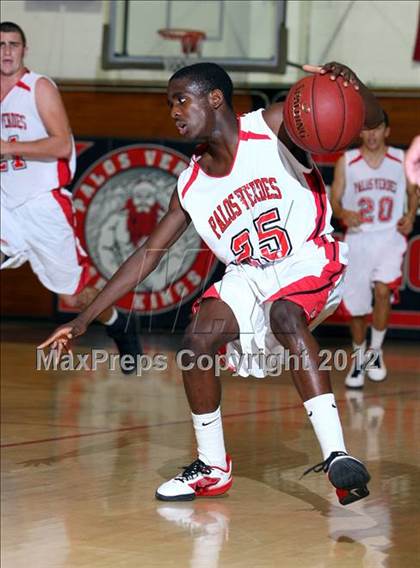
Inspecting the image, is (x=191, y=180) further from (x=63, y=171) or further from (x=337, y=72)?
(x=63, y=171)

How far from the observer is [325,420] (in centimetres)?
477

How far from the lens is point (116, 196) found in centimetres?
1197

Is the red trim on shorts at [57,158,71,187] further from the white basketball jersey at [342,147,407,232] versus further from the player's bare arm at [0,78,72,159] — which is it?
→ the white basketball jersey at [342,147,407,232]

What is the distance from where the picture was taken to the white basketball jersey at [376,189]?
9953 mm

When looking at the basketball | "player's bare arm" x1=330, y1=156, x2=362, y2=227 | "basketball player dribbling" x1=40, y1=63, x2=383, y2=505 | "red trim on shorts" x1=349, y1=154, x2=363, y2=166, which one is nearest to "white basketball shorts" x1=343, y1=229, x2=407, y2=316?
"player's bare arm" x1=330, y1=156, x2=362, y2=227

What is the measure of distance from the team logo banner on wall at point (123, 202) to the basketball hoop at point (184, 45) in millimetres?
1468

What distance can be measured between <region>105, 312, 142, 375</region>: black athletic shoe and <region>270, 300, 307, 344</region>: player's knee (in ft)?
11.2

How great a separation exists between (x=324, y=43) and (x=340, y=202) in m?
4.10

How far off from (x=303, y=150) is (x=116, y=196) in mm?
6982

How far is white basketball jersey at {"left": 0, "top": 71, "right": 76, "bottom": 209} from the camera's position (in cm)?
825

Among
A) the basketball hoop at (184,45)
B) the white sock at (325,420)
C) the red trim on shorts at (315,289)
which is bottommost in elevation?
the white sock at (325,420)

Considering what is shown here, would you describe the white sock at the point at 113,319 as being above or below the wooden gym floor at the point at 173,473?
above

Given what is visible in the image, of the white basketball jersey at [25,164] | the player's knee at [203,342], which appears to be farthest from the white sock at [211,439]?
the white basketball jersey at [25,164]

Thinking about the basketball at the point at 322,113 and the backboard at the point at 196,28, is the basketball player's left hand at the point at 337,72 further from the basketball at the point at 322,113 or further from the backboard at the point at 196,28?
the backboard at the point at 196,28
